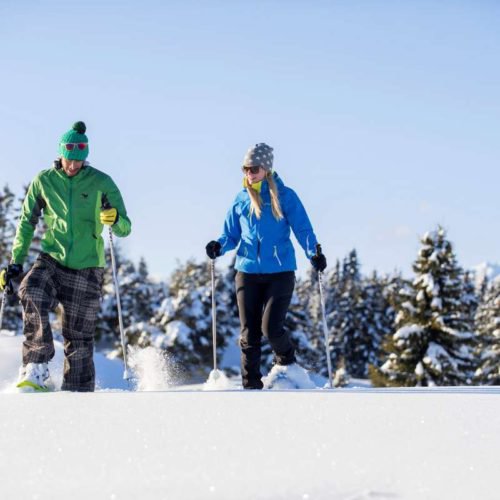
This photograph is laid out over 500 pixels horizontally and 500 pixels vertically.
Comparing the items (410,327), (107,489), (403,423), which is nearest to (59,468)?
(107,489)

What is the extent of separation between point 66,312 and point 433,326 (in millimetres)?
20109

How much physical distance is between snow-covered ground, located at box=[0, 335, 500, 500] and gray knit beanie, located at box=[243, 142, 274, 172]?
302 centimetres

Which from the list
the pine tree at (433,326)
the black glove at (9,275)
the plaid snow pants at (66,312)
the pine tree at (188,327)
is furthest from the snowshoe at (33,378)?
the pine tree at (188,327)

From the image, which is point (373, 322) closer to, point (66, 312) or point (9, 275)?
point (66, 312)

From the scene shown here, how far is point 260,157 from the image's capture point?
6.67 m

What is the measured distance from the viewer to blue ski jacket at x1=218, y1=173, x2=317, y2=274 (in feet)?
21.6

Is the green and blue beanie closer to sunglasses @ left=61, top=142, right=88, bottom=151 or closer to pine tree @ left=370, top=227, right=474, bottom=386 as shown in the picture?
sunglasses @ left=61, top=142, right=88, bottom=151

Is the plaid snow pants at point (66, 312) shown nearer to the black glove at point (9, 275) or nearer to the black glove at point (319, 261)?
the black glove at point (9, 275)

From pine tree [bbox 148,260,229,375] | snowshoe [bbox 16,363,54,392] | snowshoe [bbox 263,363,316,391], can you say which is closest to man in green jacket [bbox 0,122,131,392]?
snowshoe [bbox 16,363,54,392]

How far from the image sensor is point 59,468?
334 centimetres

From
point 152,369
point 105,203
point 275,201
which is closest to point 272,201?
point 275,201

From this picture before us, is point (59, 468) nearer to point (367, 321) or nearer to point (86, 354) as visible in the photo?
point (86, 354)

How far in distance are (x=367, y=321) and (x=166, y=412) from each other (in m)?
52.7

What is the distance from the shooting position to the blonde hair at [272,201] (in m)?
6.57
